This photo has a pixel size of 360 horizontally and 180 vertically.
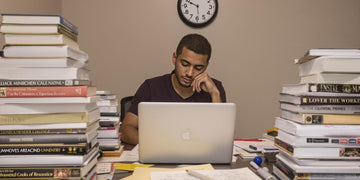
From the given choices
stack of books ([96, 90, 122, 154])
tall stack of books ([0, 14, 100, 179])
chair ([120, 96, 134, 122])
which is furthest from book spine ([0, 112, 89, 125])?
chair ([120, 96, 134, 122])

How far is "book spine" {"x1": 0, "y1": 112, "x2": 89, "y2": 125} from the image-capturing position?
77 centimetres

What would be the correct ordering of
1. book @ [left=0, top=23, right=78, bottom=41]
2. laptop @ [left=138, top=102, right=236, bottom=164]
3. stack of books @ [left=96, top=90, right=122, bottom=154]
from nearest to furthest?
1. book @ [left=0, top=23, right=78, bottom=41]
2. laptop @ [left=138, top=102, right=236, bottom=164]
3. stack of books @ [left=96, top=90, right=122, bottom=154]

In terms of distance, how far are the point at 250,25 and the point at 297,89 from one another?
195 cm

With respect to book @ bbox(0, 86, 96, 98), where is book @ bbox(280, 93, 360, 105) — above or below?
below

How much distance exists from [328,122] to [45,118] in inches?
35.8

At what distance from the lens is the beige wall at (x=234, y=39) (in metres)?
2.64

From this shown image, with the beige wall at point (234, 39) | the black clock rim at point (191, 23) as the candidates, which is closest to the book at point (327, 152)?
the beige wall at point (234, 39)

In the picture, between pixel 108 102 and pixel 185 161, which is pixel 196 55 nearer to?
pixel 108 102

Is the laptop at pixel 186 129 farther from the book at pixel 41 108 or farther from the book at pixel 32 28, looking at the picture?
the book at pixel 32 28

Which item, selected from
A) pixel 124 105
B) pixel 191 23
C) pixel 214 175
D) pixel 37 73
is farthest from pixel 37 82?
pixel 191 23

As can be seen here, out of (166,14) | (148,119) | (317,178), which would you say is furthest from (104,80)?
(317,178)

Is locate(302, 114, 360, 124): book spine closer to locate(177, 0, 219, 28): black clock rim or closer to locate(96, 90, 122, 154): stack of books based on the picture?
locate(96, 90, 122, 154): stack of books

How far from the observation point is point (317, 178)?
831 mm

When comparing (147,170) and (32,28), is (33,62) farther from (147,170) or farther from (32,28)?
(147,170)
